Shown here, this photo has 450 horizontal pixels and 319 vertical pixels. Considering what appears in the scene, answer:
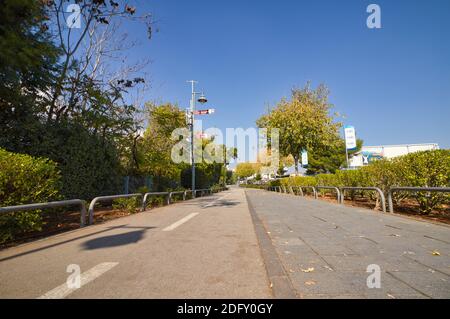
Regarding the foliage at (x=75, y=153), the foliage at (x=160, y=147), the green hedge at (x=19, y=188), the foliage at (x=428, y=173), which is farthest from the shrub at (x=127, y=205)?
the foliage at (x=428, y=173)

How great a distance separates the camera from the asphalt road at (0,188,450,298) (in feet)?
9.11

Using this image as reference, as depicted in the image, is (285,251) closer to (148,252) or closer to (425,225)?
(148,252)

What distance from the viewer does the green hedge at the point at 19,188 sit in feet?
16.8

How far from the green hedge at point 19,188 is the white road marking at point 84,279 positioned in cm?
285

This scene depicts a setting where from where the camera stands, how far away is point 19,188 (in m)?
5.43

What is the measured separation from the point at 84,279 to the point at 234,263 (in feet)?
6.16

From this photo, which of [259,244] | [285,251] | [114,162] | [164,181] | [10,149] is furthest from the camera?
[164,181]

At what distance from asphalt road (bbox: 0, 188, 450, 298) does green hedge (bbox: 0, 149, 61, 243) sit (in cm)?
57

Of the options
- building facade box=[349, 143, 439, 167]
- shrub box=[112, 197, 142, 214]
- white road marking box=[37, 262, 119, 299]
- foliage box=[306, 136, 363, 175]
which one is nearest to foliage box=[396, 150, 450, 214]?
white road marking box=[37, 262, 119, 299]

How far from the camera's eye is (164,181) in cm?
1925

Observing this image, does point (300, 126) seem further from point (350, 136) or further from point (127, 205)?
point (127, 205)

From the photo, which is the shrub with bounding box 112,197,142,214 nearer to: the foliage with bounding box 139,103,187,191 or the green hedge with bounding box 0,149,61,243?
the green hedge with bounding box 0,149,61,243
